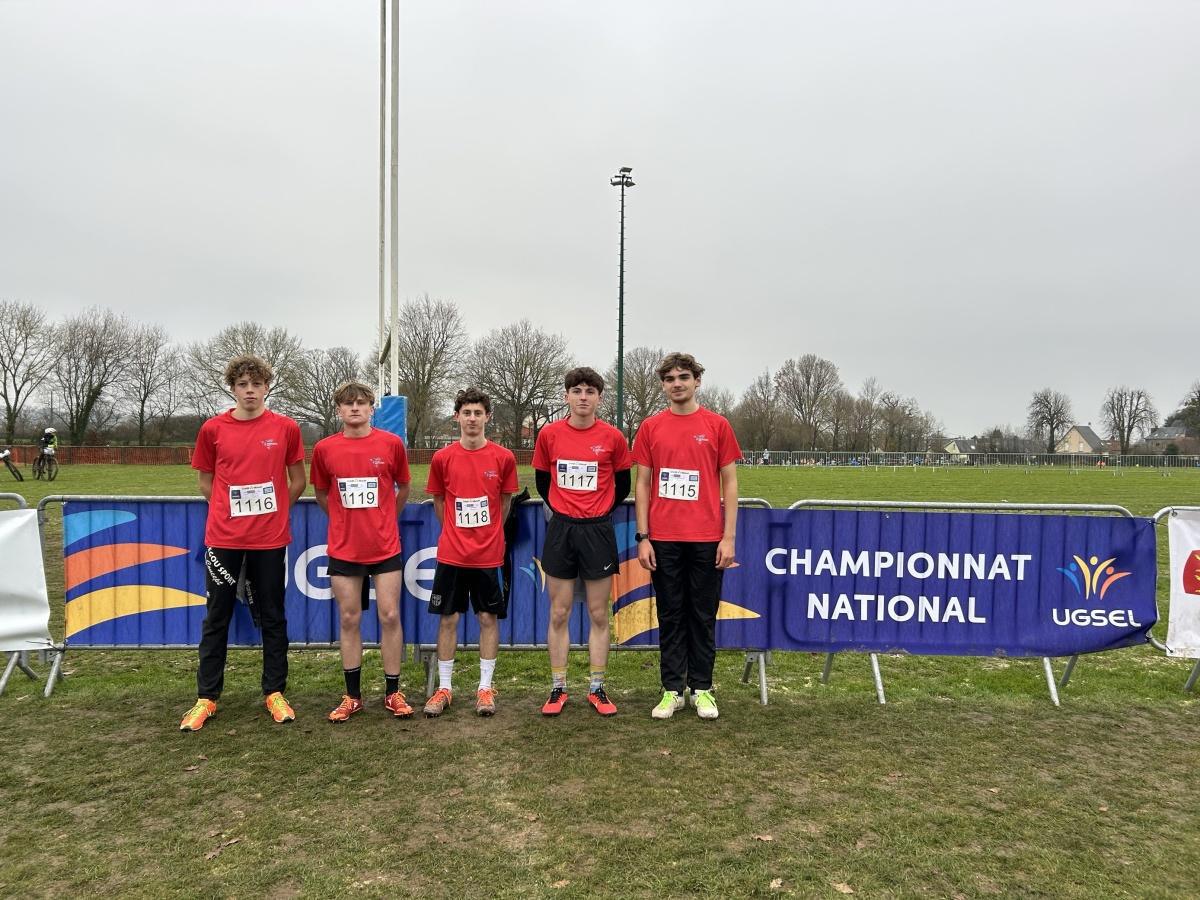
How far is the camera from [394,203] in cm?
949

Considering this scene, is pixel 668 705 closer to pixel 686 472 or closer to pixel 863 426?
pixel 686 472

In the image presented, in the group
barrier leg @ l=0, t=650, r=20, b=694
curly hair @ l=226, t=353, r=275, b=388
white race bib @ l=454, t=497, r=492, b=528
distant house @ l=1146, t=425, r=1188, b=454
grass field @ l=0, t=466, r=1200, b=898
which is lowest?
grass field @ l=0, t=466, r=1200, b=898

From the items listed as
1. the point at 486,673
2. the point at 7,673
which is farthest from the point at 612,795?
the point at 7,673

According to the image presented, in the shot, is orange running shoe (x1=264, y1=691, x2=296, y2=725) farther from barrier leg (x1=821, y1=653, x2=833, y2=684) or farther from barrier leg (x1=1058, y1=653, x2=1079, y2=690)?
barrier leg (x1=1058, y1=653, x2=1079, y2=690)

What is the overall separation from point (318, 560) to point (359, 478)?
3.84 feet

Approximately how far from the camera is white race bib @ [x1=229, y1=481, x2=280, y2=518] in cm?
447

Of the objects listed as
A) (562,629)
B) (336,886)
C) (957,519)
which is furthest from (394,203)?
(336,886)

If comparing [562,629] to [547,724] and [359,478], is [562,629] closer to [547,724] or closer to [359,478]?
[547,724]

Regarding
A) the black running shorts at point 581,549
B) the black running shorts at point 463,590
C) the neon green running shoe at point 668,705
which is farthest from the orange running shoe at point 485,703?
the neon green running shoe at point 668,705

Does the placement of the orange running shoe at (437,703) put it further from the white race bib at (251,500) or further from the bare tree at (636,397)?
the bare tree at (636,397)

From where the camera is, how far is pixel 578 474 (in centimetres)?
452

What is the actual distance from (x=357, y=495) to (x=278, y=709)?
141 centimetres

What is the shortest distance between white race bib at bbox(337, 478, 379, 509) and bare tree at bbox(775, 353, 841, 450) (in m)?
82.0

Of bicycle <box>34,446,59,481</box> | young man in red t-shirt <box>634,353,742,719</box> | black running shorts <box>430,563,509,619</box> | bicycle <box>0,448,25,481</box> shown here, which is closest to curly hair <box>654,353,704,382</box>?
young man in red t-shirt <box>634,353,742,719</box>
